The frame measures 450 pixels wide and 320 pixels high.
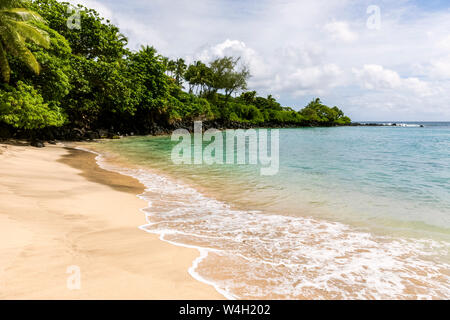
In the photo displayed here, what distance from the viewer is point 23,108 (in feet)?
53.1

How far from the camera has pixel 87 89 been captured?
963 inches

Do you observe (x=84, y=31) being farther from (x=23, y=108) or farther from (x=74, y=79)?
(x=23, y=108)

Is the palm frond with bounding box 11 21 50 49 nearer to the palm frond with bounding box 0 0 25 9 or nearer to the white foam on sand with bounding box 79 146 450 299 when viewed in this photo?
the palm frond with bounding box 0 0 25 9

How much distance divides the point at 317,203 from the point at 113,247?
19.7 feet

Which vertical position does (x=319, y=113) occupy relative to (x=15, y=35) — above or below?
above

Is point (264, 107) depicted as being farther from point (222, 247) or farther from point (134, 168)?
point (222, 247)

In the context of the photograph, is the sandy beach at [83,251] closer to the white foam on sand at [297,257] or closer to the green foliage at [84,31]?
the white foam on sand at [297,257]

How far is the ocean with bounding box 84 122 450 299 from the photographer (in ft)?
11.8

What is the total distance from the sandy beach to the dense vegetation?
42.6ft

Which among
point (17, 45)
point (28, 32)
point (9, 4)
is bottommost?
point (17, 45)

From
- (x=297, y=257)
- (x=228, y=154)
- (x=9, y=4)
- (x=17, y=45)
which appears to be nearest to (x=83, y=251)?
(x=297, y=257)

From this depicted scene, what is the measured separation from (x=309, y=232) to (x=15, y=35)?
1932cm
